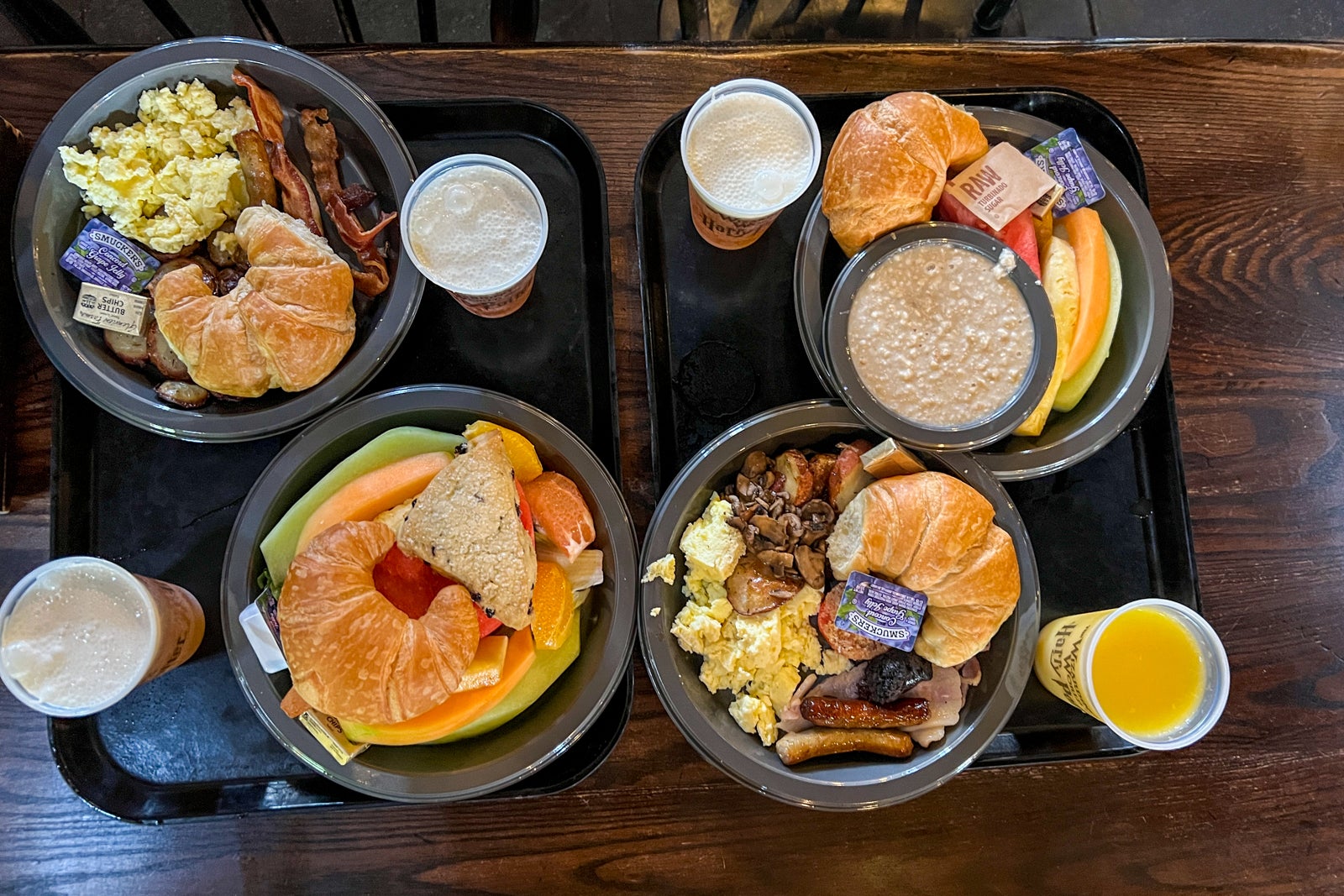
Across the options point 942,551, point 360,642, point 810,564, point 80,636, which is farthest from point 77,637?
point 942,551

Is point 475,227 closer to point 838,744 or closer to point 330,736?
point 330,736

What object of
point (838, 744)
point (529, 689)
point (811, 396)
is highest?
point (811, 396)

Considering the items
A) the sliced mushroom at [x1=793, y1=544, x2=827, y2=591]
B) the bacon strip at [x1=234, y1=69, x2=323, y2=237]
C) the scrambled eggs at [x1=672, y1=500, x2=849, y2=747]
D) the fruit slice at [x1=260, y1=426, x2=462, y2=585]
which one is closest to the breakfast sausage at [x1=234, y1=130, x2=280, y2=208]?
the bacon strip at [x1=234, y1=69, x2=323, y2=237]

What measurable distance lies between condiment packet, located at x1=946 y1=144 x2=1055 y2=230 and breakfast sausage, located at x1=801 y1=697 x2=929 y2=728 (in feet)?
3.19

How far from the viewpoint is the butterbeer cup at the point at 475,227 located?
160 cm

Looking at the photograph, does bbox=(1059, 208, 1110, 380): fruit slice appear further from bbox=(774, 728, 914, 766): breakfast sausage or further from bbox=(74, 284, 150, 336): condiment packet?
bbox=(74, 284, 150, 336): condiment packet

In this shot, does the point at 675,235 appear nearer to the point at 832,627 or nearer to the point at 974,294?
the point at 974,294

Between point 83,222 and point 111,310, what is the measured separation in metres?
0.22

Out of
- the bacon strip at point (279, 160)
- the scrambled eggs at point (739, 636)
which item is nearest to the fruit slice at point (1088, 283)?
the scrambled eggs at point (739, 636)

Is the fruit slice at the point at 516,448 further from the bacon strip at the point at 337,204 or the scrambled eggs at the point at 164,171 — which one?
the scrambled eggs at the point at 164,171

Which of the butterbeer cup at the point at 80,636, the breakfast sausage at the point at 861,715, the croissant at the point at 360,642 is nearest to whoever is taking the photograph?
the croissant at the point at 360,642

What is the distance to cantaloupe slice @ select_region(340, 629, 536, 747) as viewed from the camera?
1488 millimetres

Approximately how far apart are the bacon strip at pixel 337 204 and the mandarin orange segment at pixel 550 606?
0.67 m

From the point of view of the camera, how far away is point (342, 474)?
161cm
